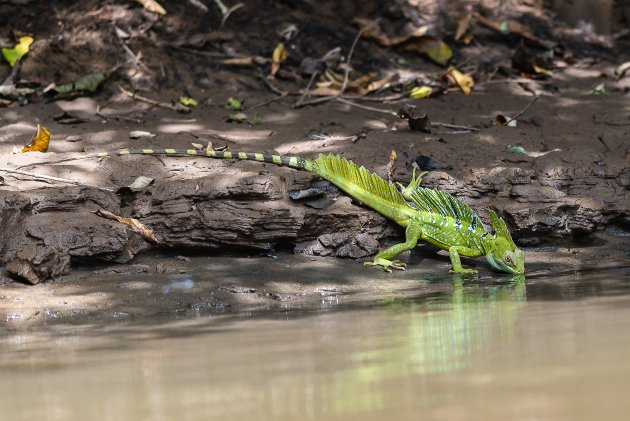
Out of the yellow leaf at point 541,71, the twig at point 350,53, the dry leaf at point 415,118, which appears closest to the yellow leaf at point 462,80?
the yellow leaf at point 541,71

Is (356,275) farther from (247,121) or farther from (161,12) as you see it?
(161,12)

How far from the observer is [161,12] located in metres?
10.6

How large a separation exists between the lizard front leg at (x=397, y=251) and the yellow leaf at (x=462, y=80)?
3.17 m

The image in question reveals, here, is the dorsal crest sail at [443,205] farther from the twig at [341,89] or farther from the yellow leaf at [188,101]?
the yellow leaf at [188,101]

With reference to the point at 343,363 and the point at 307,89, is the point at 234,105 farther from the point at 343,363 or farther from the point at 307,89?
the point at 343,363

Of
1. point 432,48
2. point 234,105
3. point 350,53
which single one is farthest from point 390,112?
point 432,48

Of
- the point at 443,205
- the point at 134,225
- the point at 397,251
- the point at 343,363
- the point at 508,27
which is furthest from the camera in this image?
the point at 508,27

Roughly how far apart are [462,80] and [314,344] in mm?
6651

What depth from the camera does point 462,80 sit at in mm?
10430

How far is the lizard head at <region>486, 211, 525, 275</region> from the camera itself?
7.29 m

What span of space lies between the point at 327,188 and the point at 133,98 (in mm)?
3131

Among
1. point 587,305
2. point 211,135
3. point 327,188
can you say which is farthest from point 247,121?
point 587,305

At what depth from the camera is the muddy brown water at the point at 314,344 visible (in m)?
3.16

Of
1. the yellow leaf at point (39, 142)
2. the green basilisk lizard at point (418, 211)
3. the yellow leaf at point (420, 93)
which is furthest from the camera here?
the yellow leaf at point (420, 93)
